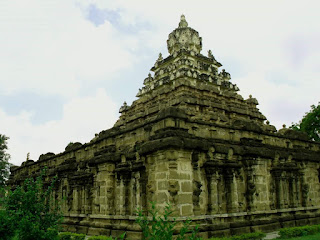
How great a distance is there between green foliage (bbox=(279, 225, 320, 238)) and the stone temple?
1183 millimetres

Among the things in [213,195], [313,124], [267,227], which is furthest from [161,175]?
[313,124]

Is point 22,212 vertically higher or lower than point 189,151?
lower

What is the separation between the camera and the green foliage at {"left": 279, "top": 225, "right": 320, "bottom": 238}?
1286 cm

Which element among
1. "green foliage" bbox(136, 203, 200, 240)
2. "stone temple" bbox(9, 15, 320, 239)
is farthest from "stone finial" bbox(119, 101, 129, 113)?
"green foliage" bbox(136, 203, 200, 240)

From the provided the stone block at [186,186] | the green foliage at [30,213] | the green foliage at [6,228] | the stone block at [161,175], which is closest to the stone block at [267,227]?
the stone block at [186,186]

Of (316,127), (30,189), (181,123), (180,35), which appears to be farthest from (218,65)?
(30,189)

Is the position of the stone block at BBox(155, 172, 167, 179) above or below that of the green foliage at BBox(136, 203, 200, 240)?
above

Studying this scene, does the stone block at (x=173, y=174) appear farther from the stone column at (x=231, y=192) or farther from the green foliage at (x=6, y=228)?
the green foliage at (x=6, y=228)

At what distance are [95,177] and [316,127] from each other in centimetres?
3202

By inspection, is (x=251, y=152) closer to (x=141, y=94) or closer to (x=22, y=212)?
(x=22, y=212)

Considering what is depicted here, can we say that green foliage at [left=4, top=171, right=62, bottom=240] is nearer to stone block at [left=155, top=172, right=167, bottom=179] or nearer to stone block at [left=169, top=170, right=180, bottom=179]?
stone block at [left=155, top=172, right=167, bottom=179]

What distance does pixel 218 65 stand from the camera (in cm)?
3052

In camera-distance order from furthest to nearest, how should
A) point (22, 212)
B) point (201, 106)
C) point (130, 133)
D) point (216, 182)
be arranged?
point (201, 106), point (130, 133), point (216, 182), point (22, 212)

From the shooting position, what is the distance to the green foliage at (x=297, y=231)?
1286 centimetres
